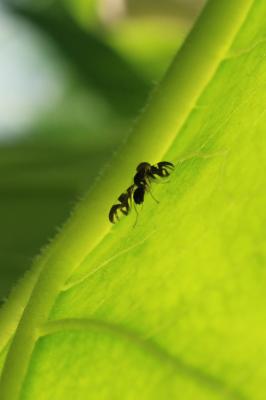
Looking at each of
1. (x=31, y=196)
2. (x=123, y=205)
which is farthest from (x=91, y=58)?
(x=123, y=205)

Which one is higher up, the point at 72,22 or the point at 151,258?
the point at 72,22

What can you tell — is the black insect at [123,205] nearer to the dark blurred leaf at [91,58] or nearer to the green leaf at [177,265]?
the green leaf at [177,265]

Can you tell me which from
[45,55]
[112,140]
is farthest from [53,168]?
[45,55]

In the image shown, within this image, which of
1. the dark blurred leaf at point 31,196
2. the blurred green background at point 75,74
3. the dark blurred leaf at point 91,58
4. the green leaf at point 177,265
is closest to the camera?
the green leaf at point 177,265

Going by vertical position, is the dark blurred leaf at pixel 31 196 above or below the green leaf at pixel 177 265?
above

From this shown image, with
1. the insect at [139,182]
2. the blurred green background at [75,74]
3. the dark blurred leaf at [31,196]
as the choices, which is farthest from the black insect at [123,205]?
the blurred green background at [75,74]

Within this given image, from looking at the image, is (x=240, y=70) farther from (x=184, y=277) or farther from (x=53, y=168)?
(x=53, y=168)

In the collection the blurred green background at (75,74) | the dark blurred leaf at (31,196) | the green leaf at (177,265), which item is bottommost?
the green leaf at (177,265)

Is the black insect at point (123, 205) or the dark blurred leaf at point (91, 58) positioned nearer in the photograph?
the black insect at point (123, 205)

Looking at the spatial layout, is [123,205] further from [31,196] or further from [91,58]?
[91,58]
